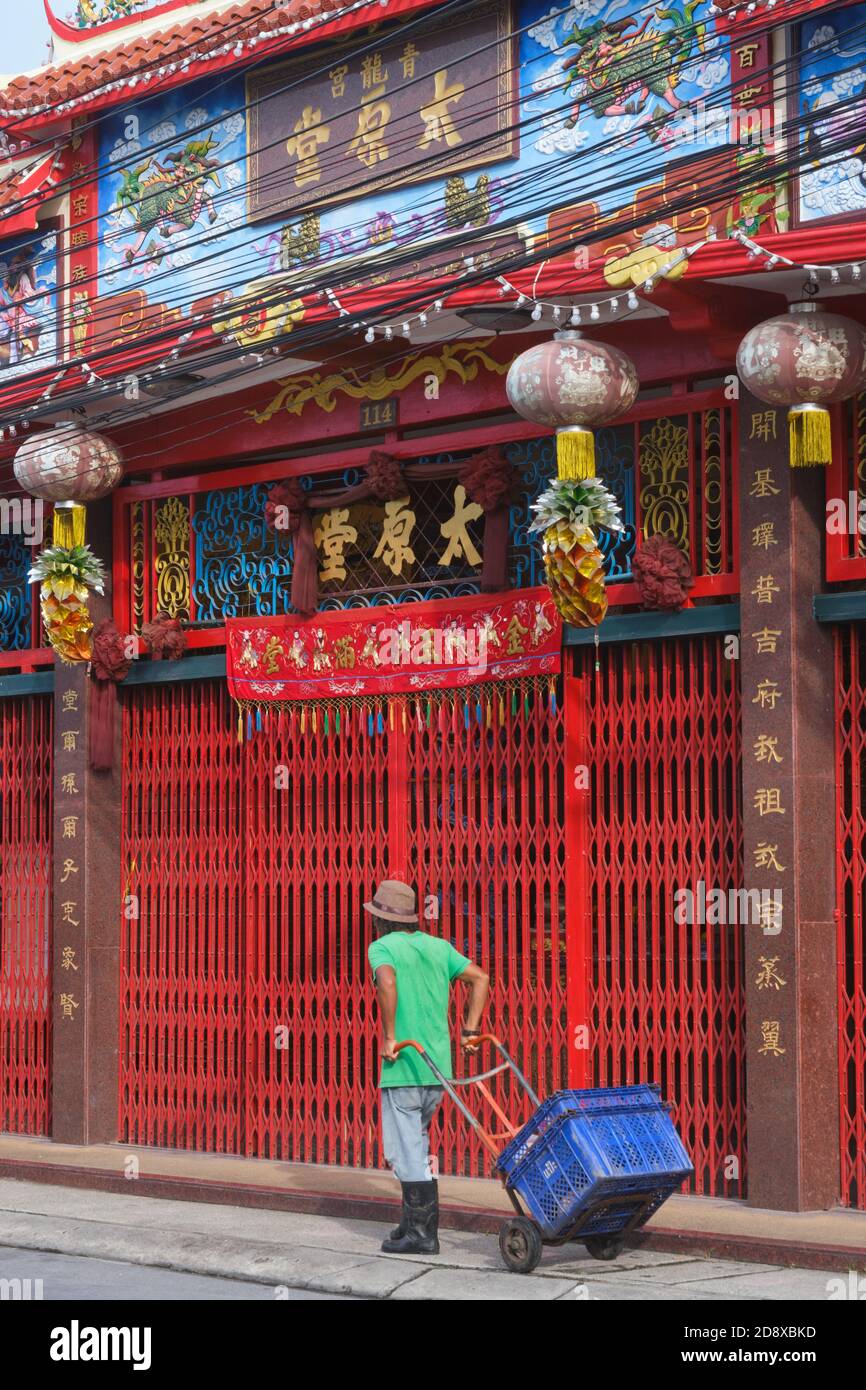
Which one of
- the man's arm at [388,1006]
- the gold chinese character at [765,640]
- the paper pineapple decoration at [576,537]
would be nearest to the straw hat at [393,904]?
the man's arm at [388,1006]

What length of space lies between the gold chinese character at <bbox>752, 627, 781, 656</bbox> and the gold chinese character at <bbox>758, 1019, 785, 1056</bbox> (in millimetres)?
1902

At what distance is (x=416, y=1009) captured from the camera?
9430 mm

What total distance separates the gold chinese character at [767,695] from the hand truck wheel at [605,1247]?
286 cm

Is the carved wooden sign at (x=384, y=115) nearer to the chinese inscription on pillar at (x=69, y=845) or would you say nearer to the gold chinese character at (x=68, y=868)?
the chinese inscription on pillar at (x=69, y=845)

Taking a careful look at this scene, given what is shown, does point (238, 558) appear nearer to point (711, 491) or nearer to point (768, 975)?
point (711, 491)

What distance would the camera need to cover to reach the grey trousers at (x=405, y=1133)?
9359mm

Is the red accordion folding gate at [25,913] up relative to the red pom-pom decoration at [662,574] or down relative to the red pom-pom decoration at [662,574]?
down

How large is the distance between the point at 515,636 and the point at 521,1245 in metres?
3.97

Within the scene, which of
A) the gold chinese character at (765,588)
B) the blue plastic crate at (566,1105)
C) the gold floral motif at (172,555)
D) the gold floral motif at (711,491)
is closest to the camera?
the blue plastic crate at (566,1105)

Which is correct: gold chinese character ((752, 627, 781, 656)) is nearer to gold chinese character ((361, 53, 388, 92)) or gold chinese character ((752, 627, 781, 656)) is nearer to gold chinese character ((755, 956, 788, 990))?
gold chinese character ((755, 956, 788, 990))

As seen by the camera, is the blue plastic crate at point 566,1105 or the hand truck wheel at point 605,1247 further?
the hand truck wheel at point 605,1247

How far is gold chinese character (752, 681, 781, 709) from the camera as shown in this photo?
10.3 meters
